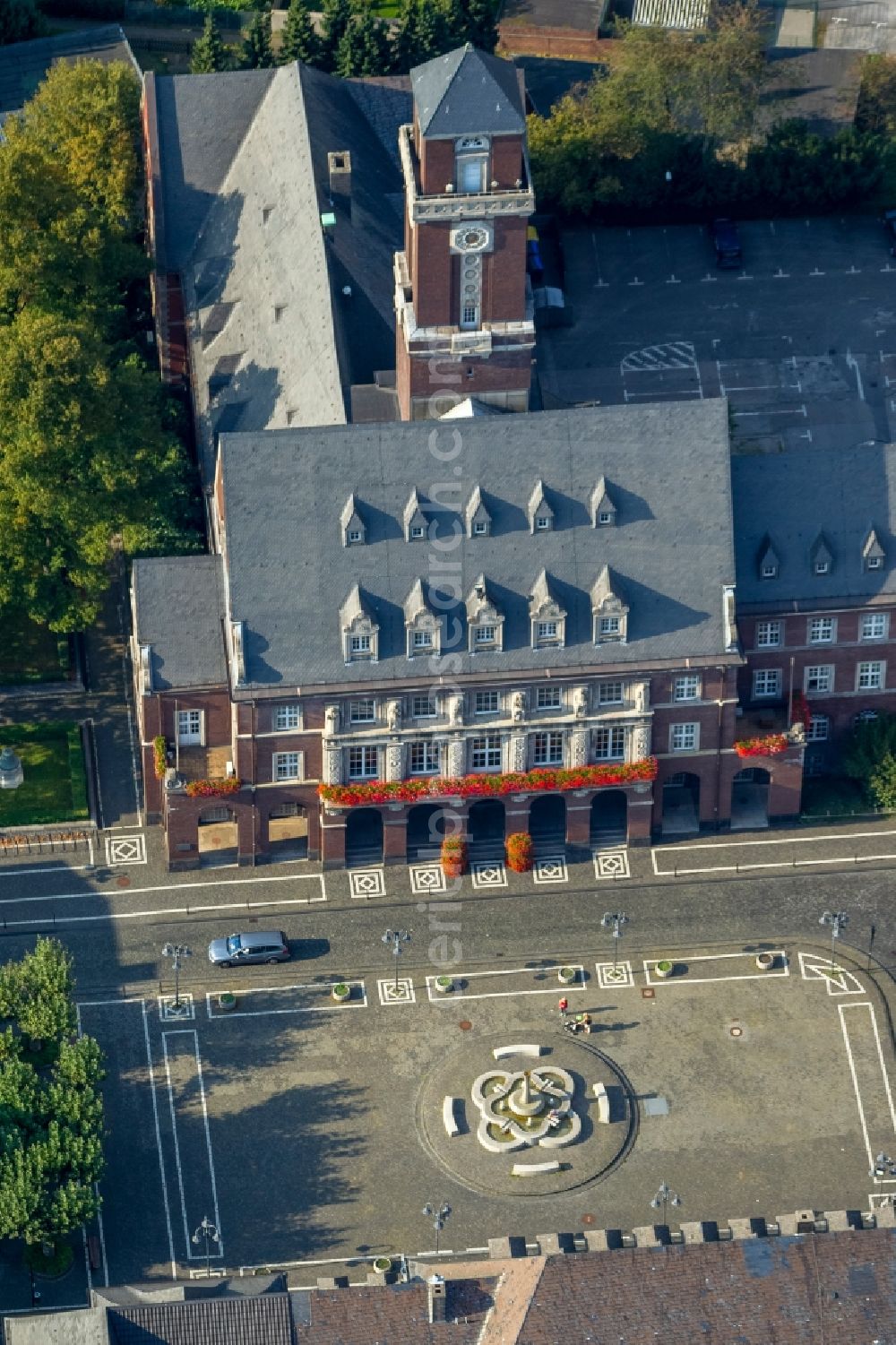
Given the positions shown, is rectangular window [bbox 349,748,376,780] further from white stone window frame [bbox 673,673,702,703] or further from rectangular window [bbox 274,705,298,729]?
white stone window frame [bbox 673,673,702,703]

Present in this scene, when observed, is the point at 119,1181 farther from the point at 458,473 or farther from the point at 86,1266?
the point at 458,473

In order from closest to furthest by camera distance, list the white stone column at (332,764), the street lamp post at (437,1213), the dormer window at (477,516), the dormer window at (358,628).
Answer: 1. the street lamp post at (437,1213)
2. the dormer window at (358,628)
3. the dormer window at (477,516)
4. the white stone column at (332,764)

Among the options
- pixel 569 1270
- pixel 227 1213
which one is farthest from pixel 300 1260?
pixel 569 1270

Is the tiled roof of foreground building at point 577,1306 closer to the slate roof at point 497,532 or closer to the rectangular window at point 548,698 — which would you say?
the rectangular window at point 548,698

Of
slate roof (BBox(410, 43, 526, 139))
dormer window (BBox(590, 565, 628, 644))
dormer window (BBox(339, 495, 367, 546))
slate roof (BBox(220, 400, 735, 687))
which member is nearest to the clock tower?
slate roof (BBox(410, 43, 526, 139))

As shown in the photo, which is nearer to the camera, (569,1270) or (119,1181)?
(569,1270)

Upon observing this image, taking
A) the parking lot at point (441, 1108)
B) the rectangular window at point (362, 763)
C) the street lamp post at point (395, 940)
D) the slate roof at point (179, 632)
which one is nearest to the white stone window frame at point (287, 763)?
the rectangular window at point (362, 763)
